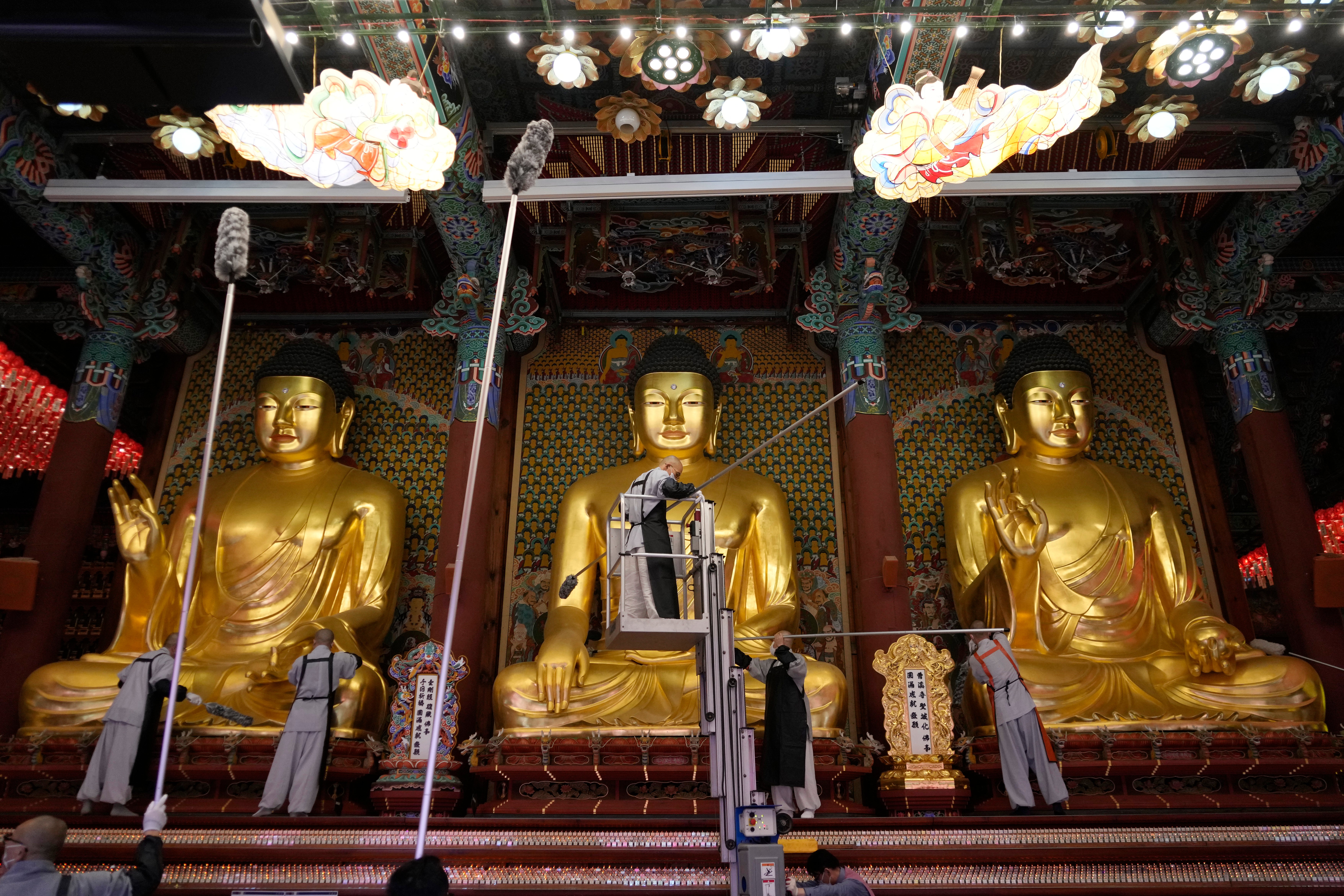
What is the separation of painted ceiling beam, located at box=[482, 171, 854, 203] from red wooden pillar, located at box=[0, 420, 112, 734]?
3643mm

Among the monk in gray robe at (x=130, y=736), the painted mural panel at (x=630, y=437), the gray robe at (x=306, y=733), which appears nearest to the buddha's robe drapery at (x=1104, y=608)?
the painted mural panel at (x=630, y=437)

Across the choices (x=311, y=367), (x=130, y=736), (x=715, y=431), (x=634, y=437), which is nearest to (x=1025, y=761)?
(x=715, y=431)

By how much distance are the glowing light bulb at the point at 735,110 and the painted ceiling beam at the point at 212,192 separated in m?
2.13

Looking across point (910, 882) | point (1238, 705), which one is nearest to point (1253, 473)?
point (1238, 705)

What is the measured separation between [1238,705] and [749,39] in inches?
201

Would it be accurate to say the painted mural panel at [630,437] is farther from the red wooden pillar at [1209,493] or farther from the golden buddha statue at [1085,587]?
the red wooden pillar at [1209,493]

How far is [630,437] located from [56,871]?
5.93m

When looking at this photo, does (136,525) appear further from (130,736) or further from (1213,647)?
(1213,647)

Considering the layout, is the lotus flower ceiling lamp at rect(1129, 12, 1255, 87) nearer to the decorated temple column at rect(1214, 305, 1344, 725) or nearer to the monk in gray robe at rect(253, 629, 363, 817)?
the decorated temple column at rect(1214, 305, 1344, 725)

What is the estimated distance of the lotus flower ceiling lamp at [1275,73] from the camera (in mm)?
5891

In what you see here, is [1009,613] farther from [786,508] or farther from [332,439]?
[332,439]

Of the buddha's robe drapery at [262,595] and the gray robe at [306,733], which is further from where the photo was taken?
the buddha's robe drapery at [262,595]

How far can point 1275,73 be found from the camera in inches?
232

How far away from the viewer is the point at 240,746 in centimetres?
605
